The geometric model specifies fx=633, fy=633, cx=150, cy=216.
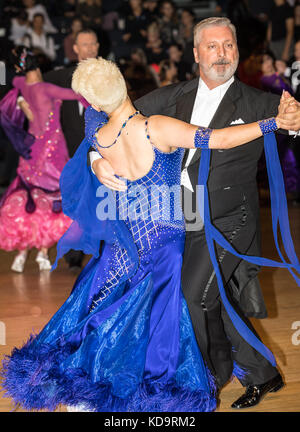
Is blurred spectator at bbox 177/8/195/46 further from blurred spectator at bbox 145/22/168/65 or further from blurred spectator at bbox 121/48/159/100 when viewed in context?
blurred spectator at bbox 121/48/159/100

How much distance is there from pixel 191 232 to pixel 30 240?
288 centimetres

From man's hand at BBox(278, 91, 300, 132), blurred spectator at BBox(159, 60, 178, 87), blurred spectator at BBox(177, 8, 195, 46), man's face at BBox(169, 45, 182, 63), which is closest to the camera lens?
man's hand at BBox(278, 91, 300, 132)

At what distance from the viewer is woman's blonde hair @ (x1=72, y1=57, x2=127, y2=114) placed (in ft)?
8.50

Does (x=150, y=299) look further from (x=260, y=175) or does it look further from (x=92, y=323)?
(x=260, y=175)

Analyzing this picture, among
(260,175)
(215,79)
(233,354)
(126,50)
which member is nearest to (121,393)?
(233,354)

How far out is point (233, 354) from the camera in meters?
2.98

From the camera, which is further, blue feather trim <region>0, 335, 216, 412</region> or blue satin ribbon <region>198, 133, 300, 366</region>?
blue satin ribbon <region>198, 133, 300, 366</region>

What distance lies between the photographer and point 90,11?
33.3ft

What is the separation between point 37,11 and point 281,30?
385 centimetres

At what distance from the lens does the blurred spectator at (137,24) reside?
33.6 ft

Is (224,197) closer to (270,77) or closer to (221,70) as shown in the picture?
(221,70)

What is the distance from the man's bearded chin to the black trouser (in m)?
0.52
